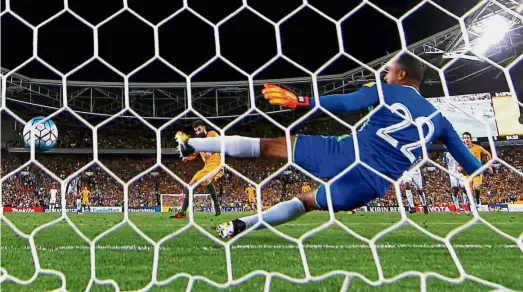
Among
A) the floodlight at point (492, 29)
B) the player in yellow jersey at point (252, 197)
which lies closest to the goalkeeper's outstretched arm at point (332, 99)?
the player in yellow jersey at point (252, 197)

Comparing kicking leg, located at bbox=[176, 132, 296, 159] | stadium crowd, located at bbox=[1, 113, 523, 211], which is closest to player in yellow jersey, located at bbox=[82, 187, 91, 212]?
stadium crowd, located at bbox=[1, 113, 523, 211]

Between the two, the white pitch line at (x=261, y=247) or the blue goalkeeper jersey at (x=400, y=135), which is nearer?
the blue goalkeeper jersey at (x=400, y=135)

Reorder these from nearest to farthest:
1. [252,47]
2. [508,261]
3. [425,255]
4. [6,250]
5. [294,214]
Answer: [294,214], [508,261], [425,255], [6,250], [252,47]

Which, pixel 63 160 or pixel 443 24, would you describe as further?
pixel 63 160

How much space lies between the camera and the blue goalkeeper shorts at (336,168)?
1.56m

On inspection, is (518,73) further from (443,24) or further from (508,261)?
(508,261)

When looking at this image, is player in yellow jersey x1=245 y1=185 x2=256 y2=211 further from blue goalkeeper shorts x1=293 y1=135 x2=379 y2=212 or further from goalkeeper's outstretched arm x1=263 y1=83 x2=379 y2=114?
goalkeeper's outstretched arm x1=263 y1=83 x2=379 y2=114

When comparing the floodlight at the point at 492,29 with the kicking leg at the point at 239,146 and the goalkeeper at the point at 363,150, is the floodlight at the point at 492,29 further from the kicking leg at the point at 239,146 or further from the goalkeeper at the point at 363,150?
the kicking leg at the point at 239,146

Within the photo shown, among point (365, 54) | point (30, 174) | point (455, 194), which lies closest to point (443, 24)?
point (365, 54)

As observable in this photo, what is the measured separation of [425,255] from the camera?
6.77 ft

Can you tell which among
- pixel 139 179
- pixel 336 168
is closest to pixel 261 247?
pixel 336 168

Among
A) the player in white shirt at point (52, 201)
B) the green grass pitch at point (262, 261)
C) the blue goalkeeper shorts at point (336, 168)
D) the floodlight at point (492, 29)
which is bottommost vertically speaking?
the green grass pitch at point (262, 261)

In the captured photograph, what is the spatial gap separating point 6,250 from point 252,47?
8.92m

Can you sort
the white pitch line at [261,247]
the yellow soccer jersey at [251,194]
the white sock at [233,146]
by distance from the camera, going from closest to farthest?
the white sock at [233,146]
the white pitch line at [261,247]
the yellow soccer jersey at [251,194]
